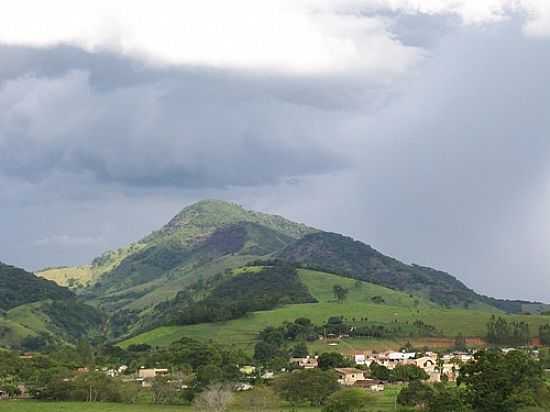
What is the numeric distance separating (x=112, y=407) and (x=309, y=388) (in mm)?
28702

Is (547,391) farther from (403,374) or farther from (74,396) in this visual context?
(74,396)

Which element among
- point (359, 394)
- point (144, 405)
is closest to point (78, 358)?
point (144, 405)

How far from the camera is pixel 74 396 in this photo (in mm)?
135500

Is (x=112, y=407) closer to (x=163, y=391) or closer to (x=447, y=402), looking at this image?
(x=163, y=391)

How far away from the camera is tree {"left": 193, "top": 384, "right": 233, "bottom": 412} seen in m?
113

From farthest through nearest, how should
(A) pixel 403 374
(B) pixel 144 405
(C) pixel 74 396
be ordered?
1. (A) pixel 403 374
2. (C) pixel 74 396
3. (B) pixel 144 405

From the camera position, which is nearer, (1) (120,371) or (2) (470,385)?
(2) (470,385)

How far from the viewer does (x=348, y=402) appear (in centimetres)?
10712

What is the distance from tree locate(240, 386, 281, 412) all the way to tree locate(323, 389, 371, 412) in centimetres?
1196

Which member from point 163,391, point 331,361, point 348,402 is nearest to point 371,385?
point 331,361

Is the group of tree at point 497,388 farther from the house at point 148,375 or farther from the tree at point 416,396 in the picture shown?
the house at point 148,375

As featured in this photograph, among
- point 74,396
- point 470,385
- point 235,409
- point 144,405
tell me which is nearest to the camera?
point 470,385

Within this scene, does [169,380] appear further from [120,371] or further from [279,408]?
[120,371]

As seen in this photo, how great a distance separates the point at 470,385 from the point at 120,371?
308 feet
